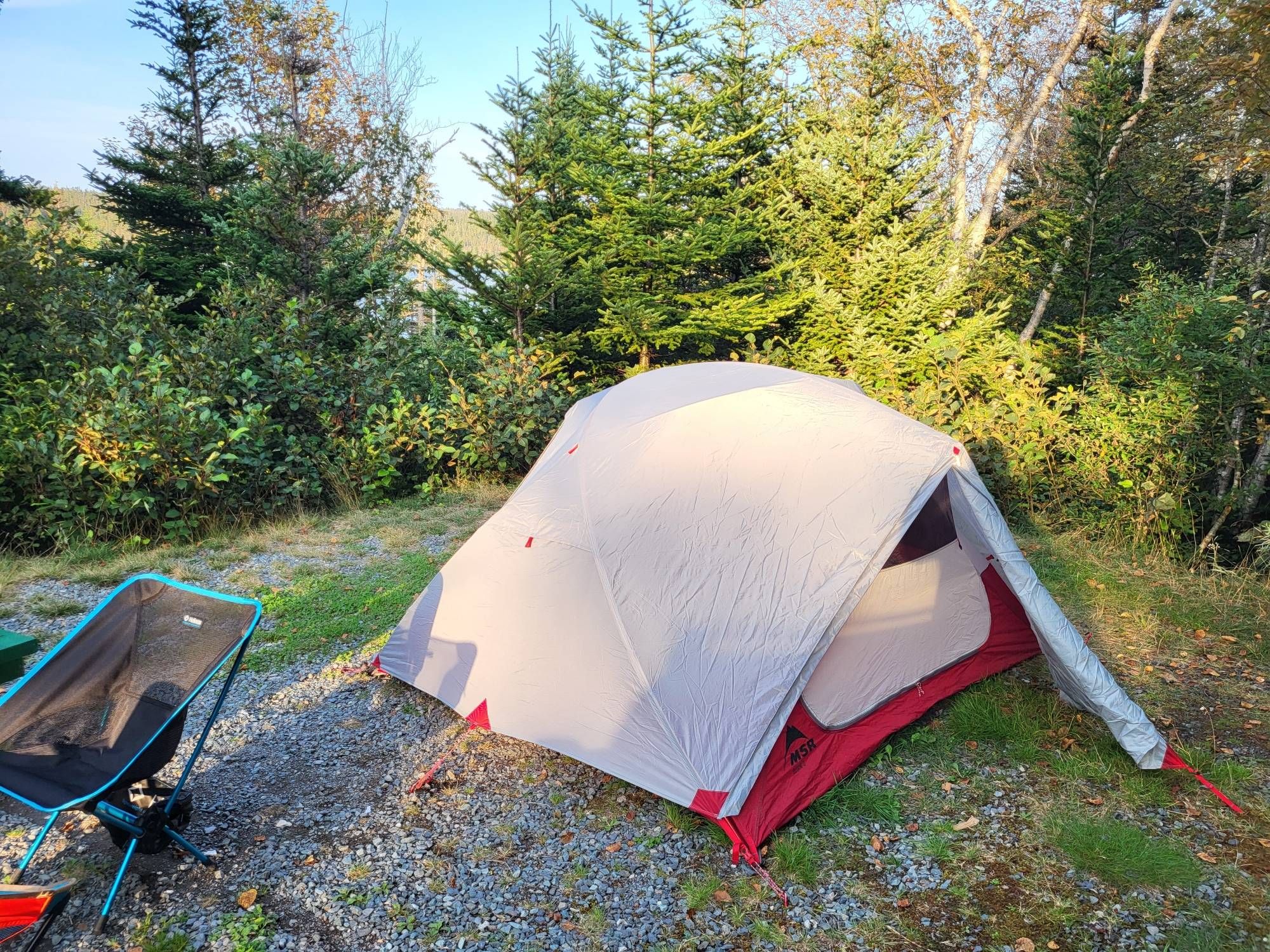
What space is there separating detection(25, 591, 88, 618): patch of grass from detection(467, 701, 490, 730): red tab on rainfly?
3.49 metres

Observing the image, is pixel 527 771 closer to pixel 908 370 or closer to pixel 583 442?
pixel 583 442

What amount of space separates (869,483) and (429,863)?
246 cm

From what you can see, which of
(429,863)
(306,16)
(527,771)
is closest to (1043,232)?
(527,771)

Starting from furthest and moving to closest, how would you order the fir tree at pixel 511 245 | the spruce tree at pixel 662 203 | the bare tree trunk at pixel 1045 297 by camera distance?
the bare tree trunk at pixel 1045 297 → the spruce tree at pixel 662 203 → the fir tree at pixel 511 245

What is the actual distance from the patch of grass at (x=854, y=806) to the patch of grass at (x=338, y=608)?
301cm

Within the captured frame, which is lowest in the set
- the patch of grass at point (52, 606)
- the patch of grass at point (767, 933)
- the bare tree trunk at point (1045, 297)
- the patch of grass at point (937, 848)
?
the patch of grass at point (937, 848)

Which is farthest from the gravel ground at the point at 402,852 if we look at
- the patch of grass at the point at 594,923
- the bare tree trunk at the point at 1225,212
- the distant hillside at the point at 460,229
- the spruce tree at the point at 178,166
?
the distant hillside at the point at 460,229

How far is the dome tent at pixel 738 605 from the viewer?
9.86 feet

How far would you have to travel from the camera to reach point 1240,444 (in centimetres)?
608

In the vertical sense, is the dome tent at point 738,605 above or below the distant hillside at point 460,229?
below

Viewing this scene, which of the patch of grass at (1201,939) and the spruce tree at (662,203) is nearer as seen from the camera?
the patch of grass at (1201,939)

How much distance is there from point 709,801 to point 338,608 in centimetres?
336

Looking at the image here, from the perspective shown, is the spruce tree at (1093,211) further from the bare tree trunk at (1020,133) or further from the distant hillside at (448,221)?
the distant hillside at (448,221)

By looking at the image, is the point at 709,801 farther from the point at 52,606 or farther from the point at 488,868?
the point at 52,606
